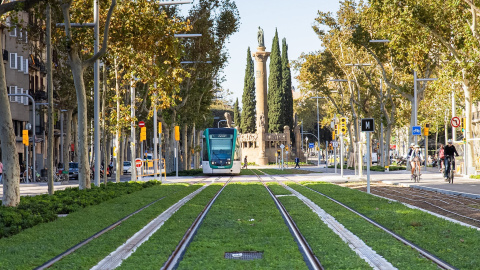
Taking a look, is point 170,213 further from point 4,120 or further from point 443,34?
point 443,34

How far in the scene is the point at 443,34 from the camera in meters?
35.7

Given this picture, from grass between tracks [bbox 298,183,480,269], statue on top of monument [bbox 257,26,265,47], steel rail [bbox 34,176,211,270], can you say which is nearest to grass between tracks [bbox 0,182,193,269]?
steel rail [bbox 34,176,211,270]

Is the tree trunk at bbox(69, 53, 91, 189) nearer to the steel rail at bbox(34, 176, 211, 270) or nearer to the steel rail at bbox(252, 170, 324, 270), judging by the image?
the steel rail at bbox(34, 176, 211, 270)

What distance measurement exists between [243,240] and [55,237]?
3.34 m

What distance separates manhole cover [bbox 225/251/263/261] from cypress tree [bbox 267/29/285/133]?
9643cm

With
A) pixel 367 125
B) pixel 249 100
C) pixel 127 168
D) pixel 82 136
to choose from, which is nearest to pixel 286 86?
pixel 249 100

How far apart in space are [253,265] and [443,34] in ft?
94.5

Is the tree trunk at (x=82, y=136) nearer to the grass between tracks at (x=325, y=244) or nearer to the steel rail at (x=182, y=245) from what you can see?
the steel rail at (x=182, y=245)

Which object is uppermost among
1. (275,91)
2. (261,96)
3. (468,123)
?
(275,91)

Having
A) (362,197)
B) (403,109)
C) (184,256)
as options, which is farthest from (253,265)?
(403,109)

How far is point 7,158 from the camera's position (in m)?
17.5

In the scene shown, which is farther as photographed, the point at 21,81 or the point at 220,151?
the point at 21,81

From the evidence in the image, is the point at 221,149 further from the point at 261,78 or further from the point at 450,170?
the point at 261,78

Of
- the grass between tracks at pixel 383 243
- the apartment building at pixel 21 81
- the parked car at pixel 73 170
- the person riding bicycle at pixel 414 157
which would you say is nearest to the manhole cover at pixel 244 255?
the grass between tracks at pixel 383 243
